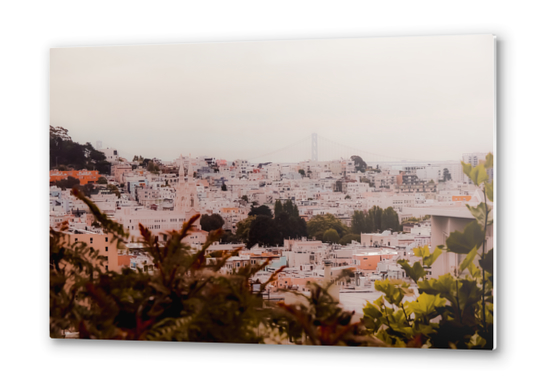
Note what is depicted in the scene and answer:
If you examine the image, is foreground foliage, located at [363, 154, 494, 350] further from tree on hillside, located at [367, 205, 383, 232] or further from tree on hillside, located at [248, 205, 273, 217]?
tree on hillside, located at [248, 205, 273, 217]

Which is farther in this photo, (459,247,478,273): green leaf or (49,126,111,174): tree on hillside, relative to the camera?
(49,126,111,174): tree on hillside

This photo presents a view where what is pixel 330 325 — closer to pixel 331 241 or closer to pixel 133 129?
pixel 331 241

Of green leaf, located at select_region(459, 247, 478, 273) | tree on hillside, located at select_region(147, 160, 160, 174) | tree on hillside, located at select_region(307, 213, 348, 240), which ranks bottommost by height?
green leaf, located at select_region(459, 247, 478, 273)

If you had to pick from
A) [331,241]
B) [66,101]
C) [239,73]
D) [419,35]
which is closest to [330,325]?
[331,241]

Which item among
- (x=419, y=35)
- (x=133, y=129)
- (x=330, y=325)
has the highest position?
(x=419, y=35)

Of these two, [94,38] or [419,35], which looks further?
[94,38]

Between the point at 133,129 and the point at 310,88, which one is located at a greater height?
the point at 310,88

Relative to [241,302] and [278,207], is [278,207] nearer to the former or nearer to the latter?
[278,207]

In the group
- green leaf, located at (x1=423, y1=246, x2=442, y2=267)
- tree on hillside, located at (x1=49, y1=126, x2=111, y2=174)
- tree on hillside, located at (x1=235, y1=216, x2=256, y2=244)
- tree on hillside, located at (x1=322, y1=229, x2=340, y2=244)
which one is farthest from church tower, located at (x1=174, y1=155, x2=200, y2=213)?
green leaf, located at (x1=423, y1=246, x2=442, y2=267)
